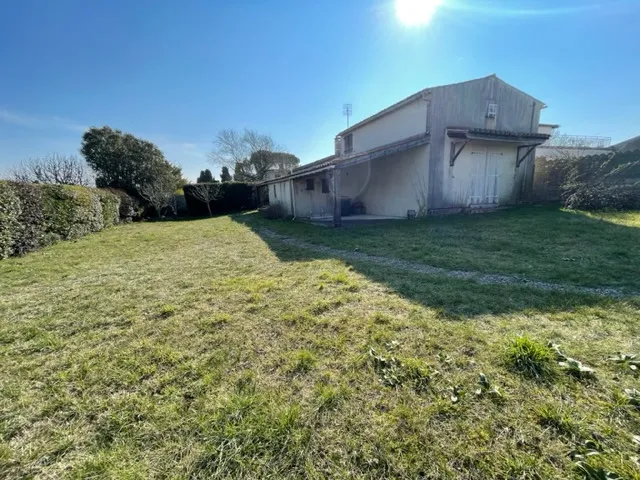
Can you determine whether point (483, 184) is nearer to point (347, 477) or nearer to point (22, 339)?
point (347, 477)

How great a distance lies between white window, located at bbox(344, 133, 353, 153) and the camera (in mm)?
16797

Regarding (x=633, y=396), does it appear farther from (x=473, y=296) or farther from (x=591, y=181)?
(x=591, y=181)

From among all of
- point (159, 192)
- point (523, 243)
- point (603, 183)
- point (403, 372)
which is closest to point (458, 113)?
point (603, 183)

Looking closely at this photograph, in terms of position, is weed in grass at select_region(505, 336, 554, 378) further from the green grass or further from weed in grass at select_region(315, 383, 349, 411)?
the green grass

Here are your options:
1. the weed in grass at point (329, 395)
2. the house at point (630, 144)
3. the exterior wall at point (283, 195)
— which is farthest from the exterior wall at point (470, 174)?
the house at point (630, 144)

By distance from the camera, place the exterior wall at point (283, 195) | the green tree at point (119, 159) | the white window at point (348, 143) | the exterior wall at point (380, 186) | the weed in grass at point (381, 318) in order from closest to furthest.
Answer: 1. the weed in grass at point (381, 318)
2. the exterior wall at point (380, 186)
3. the exterior wall at point (283, 195)
4. the white window at point (348, 143)
5. the green tree at point (119, 159)

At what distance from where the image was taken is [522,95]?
484 inches

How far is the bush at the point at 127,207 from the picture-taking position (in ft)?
52.5

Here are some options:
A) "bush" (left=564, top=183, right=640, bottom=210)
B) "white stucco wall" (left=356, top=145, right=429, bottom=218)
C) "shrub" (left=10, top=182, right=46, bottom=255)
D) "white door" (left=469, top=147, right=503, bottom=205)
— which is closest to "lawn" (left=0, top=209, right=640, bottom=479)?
"shrub" (left=10, top=182, right=46, bottom=255)

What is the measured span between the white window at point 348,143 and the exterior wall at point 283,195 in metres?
5.17

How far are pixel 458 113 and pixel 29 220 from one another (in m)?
15.6

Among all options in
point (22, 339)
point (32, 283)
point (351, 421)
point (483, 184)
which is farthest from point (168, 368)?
point (483, 184)

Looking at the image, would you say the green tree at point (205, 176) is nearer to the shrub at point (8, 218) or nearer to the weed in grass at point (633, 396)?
the shrub at point (8, 218)

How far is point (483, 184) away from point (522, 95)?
5.08m
